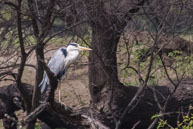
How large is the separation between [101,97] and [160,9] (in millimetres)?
1560

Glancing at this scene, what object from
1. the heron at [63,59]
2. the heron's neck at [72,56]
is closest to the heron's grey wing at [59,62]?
the heron at [63,59]

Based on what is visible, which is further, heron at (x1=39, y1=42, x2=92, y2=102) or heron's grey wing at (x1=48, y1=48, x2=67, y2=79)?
heron's grey wing at (x1=48, y1=48, x2=67, y2=79)

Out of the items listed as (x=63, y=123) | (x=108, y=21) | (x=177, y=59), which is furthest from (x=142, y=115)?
(x=177, y=59)

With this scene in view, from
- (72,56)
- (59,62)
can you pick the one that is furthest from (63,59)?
(72,56)

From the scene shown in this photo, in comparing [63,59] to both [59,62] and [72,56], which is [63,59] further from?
[72,56]

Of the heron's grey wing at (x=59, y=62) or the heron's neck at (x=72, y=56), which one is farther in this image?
the heron's grey wing at (x=59, y=62)

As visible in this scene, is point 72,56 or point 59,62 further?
point 59,62

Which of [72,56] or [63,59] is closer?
[72,56]

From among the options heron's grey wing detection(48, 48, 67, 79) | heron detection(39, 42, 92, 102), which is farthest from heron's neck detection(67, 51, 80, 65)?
heron's grey wing detection(48, 48, 67, 79)

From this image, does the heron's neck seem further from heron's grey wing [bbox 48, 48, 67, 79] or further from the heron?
heron's grey wing [bbox 48, 48, 67, 79]

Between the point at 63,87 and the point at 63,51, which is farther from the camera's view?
the point at 63,87

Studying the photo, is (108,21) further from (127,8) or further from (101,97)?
(101,97)

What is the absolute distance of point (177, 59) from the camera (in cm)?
902

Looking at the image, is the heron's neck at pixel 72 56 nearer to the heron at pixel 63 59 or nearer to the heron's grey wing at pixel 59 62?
the heron at pixel 63 59
